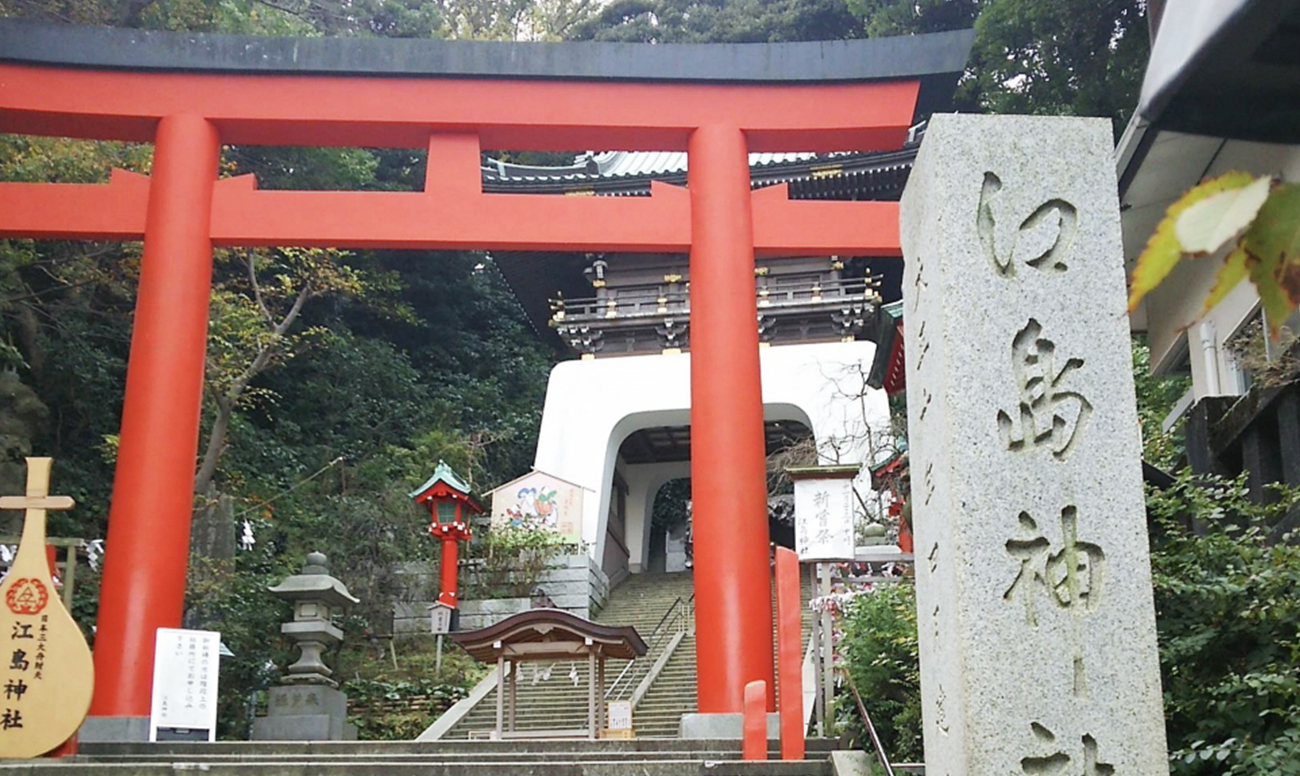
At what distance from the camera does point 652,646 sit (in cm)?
1603

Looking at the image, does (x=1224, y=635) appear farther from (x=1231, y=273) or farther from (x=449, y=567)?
(x=449, y=567)

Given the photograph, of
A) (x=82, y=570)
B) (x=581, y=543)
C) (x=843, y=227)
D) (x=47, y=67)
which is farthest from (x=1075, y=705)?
(x=581, y=543)

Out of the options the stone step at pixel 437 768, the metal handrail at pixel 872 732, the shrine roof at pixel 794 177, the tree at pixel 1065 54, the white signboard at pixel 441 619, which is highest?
the tree at pixel 1065 54

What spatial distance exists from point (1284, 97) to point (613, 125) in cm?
884

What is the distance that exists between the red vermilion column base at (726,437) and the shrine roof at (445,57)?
1.94 feet

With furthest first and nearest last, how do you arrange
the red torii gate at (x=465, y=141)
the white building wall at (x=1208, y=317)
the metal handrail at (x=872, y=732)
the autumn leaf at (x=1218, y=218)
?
the red torii gate at (x=465, y=141) → the white building wall at (x=1208, y=317) → the metal handrail at (x=872, y=732) → the autumn leaf at (x=1218, y=218)

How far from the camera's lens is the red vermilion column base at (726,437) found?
29.0ft

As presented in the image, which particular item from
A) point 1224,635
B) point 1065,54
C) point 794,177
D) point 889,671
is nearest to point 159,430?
point 889,671

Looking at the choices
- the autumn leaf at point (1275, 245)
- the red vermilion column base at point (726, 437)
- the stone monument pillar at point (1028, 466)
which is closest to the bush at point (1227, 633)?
the stone monument pillar at point (1028, 466)

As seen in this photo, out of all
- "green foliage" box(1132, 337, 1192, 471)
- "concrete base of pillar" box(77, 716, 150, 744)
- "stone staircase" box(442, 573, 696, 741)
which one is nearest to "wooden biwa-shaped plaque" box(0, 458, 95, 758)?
"concrete base of pillar" box(77, 716, 150, 744)

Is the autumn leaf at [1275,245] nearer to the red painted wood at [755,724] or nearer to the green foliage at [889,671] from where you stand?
the green foliage at [889,671]

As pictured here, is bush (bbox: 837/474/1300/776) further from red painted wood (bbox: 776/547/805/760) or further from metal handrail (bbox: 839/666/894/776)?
red painted wood (bbox: 776/547/805/760)

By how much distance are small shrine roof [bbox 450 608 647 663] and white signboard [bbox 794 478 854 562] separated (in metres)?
2.20

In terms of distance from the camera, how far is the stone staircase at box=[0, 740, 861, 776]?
679 cm
